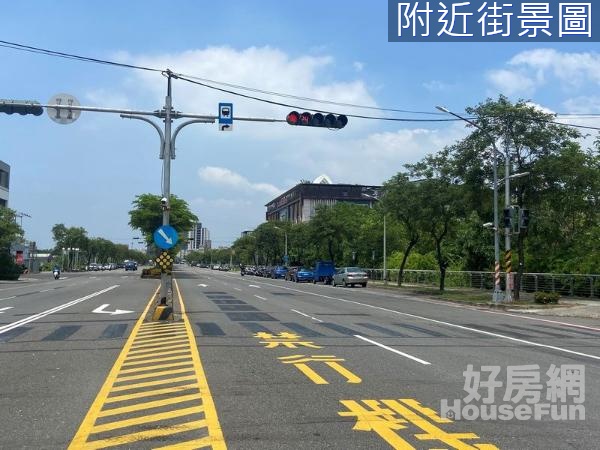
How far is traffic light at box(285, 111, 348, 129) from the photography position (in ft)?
55.7

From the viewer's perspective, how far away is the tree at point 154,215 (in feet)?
239

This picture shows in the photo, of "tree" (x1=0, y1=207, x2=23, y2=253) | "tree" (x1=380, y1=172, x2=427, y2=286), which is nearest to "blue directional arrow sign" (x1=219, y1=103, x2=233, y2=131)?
"tree" (x1=380, y1=172, x2=427, y2=286)

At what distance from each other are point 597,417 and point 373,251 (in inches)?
2284

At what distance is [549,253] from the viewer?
120 ft

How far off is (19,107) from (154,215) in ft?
186

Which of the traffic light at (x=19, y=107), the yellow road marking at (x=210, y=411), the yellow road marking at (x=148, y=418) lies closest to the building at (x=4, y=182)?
the traffic light at (x=19, y=107)

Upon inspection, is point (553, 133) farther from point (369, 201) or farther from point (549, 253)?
point (369, 201)

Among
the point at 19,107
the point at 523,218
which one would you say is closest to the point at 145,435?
the point at 19,107

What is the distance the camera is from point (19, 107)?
1652 cm

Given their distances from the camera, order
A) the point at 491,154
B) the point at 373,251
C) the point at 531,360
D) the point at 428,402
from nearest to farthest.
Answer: the point at 428,402
the point at 531,360
the point at 491,154
the point at 373,251

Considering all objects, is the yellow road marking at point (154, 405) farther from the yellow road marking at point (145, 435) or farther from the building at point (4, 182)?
the building at point (4, 182)

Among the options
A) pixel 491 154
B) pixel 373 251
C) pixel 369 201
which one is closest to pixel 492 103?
pixel 491 154

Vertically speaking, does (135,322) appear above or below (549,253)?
below

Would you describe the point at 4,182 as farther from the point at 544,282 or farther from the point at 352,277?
the point at 544,282
